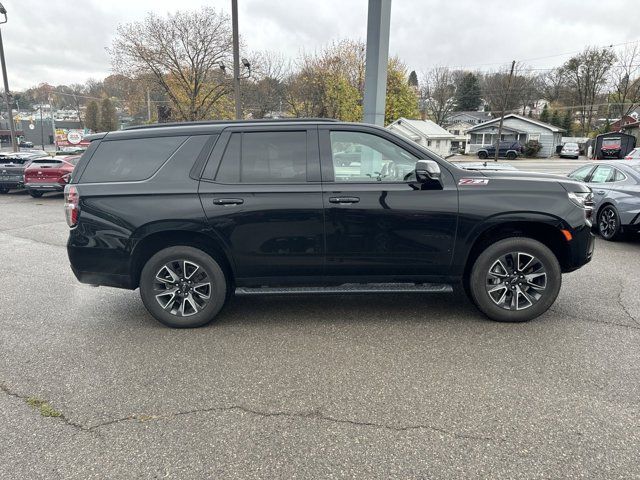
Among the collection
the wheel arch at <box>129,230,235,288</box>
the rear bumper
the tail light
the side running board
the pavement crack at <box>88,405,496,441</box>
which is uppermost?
the tail light

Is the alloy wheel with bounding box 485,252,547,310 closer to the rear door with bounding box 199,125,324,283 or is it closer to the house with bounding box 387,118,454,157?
the rear door with bounding box 199,125,324,283

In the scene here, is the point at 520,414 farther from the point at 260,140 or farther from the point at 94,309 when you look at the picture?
the point at 94,309

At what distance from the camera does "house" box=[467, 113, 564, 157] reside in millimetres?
52625

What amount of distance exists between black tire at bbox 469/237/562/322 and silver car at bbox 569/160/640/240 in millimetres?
4939

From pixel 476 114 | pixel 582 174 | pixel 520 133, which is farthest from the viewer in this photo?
pixel 476 114

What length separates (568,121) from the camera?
6297 cm

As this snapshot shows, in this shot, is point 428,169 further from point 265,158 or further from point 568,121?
point 568,121

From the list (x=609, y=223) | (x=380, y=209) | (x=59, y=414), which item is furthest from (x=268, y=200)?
(x=609, y=223)

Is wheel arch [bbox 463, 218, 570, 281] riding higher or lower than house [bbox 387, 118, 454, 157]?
lower

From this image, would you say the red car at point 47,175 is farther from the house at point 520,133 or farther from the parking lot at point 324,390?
the house at point 520,133

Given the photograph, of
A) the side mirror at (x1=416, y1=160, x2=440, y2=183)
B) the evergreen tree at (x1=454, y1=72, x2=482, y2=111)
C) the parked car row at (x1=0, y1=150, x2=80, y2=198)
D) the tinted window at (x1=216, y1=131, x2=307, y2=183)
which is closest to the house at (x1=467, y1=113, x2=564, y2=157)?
the evergreen tree at (x1=454, y1=72, x2=482, y2=111)

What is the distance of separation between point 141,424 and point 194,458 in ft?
1.78

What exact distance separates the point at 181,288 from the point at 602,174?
8.87 meters

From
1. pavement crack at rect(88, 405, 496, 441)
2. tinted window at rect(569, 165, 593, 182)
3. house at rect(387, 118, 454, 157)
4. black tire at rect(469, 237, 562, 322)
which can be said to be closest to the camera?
pavement crack at rect(88, 405, 496, 441)
